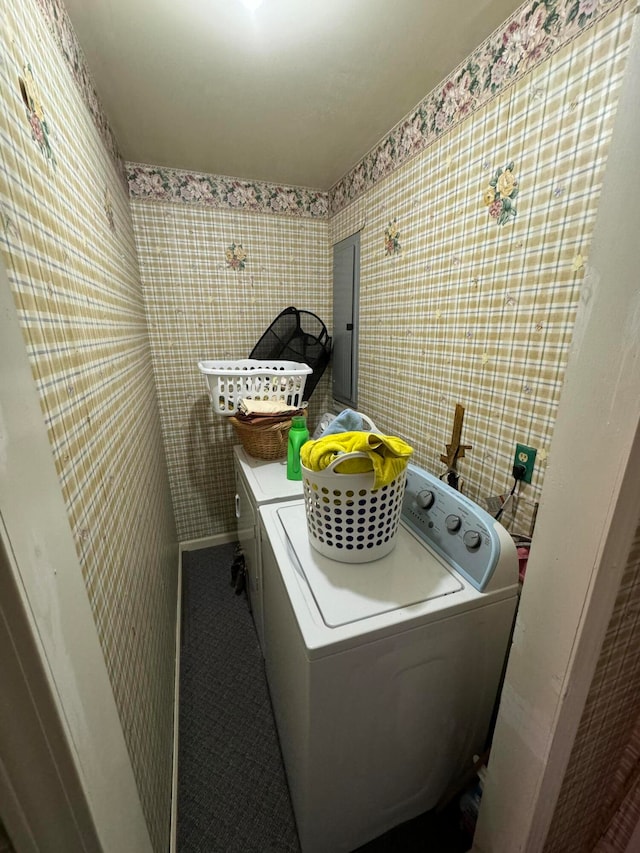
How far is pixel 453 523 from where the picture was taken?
→ 2.95 feet

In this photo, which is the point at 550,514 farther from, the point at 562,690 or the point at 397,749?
the point at 397,749

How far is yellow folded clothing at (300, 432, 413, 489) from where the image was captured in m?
0.75

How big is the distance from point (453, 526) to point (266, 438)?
34.0 inches

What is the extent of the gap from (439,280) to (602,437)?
980mm

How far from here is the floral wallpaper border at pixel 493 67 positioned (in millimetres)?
790

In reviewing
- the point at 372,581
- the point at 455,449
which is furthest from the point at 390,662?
the point at 455,449

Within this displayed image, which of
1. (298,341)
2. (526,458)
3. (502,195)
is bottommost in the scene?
(526,458)

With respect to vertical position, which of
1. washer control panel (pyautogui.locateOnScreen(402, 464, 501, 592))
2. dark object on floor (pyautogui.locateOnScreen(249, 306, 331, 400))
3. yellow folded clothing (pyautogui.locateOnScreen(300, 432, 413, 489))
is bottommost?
washer control panel (pyautogui.locateOnScreen(402, 464, 501, 592))

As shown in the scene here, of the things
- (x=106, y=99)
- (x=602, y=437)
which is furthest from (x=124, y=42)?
(x=602, y=437)

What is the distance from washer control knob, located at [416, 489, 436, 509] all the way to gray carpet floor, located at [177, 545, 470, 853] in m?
0.96

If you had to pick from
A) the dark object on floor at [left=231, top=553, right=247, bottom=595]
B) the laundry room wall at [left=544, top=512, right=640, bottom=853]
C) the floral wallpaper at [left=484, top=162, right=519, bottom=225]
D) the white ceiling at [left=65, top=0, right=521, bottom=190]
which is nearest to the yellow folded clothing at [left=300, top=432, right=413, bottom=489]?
the laundry room wall at [left=544, top=512, right=640, bottom=853]

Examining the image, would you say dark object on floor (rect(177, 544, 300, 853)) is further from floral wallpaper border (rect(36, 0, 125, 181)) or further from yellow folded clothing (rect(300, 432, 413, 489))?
floral wallpaper border (rect(36, 0, 125, 181))

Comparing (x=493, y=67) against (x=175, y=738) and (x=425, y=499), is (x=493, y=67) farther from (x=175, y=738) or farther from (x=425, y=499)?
(x=175, y=738)

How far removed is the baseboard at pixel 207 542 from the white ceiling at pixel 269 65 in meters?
2.21
